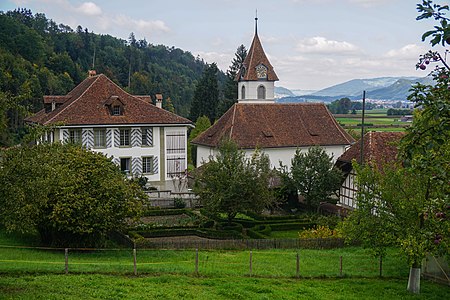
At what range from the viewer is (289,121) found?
4806 centimetres

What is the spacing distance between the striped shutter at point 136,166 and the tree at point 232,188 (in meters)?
13.1

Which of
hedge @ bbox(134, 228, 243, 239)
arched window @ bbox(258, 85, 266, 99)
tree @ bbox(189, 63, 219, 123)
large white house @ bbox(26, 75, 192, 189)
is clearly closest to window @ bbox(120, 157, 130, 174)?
large white house @ bbox(26, 75, 192, 189)

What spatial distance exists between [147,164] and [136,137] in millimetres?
2438

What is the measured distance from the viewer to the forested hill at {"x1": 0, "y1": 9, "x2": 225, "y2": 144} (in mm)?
77188

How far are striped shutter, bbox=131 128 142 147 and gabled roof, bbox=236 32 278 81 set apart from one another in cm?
1719

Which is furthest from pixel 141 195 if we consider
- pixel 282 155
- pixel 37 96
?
pixel 37 96

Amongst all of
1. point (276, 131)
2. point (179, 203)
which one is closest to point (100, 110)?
point (179, 203)

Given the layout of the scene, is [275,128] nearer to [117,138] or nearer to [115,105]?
[117,138]

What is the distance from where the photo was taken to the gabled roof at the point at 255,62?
56344mm

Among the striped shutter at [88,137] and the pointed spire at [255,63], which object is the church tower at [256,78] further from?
the striped shutter at [88,137]

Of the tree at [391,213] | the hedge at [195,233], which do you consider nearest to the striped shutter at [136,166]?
the hedge at [195,233]

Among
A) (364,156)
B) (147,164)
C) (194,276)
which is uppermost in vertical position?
(364,156)

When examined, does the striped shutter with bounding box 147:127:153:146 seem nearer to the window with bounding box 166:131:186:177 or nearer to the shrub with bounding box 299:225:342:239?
the window with bounding box 166:131:186:177

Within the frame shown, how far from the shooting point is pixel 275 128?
46.8m
